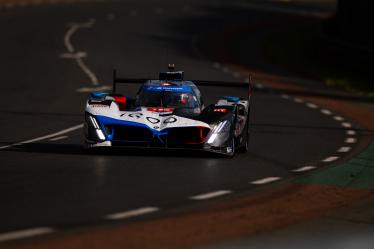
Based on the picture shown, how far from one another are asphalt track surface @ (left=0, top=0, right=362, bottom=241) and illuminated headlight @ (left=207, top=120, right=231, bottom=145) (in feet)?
1.19

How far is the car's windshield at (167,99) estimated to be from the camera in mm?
20391

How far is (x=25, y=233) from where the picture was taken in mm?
12430

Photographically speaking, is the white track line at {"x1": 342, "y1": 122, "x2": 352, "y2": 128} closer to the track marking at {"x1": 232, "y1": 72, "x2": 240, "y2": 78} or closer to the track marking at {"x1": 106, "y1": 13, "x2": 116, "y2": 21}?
the track marking at {"x1": 232, "y1": 72, "x2": 240, "y2": 78}

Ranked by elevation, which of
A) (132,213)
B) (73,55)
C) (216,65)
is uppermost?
(132,213)

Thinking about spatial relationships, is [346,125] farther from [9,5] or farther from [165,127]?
[9,5]

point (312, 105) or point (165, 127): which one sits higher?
point (165, 127)

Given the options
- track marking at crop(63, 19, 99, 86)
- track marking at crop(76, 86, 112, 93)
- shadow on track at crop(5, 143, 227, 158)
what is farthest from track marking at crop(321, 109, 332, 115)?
shadow on track at crop(5, 143, 227, 158)

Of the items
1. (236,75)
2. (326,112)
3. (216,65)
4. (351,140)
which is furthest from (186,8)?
(351,140)

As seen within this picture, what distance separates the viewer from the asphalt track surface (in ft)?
48.6

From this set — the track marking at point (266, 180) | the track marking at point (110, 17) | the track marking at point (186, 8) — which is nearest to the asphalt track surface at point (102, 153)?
the track marking at point (266, 180)

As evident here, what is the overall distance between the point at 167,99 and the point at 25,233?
27.3 ft

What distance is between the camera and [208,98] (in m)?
32.2

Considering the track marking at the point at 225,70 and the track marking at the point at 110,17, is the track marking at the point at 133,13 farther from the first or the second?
the track marking at the point at 225,70

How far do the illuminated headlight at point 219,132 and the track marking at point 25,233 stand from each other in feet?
21.6
